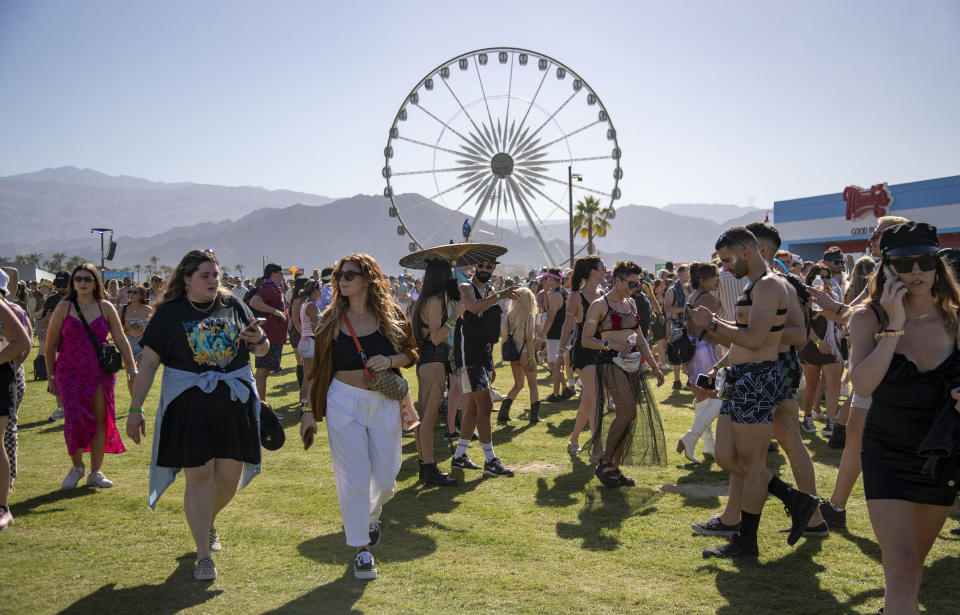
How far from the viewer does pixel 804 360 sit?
303 inches

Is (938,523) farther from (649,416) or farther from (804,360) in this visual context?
(804,360)

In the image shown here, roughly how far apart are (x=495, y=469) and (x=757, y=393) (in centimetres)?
305

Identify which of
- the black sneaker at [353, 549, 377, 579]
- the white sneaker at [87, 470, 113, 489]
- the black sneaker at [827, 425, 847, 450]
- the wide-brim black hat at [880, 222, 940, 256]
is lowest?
the white sneaker at [87, 470, 113, 489]

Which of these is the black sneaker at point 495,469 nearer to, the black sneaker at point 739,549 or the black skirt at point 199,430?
the black sneaker at point 739,549

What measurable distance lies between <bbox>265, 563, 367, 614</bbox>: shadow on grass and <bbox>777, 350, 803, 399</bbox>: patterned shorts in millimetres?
2845

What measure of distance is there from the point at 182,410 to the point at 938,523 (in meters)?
3.91

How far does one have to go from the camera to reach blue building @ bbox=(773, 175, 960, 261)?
31.5 meters

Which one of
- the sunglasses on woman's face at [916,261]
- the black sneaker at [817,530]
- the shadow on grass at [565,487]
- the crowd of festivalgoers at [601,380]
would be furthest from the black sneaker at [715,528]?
the sunglasses on woman's face at [916,261]

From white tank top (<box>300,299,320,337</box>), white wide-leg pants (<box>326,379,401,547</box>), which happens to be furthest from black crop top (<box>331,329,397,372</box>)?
white tank top (<box>300,299,320,337</box>)

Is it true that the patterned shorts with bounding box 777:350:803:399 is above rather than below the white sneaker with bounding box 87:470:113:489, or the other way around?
above

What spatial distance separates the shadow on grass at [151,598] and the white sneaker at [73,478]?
2.48 meters

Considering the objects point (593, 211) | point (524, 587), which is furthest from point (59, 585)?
point (593, 211)

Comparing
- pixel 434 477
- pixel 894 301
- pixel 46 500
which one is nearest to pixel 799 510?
pixel 894 301

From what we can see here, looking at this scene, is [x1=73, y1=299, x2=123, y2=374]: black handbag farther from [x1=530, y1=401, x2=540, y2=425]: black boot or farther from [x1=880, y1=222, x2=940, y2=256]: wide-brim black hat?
[x1=880, y1=222, x2=940, y2=256]: wide-brim black hat
